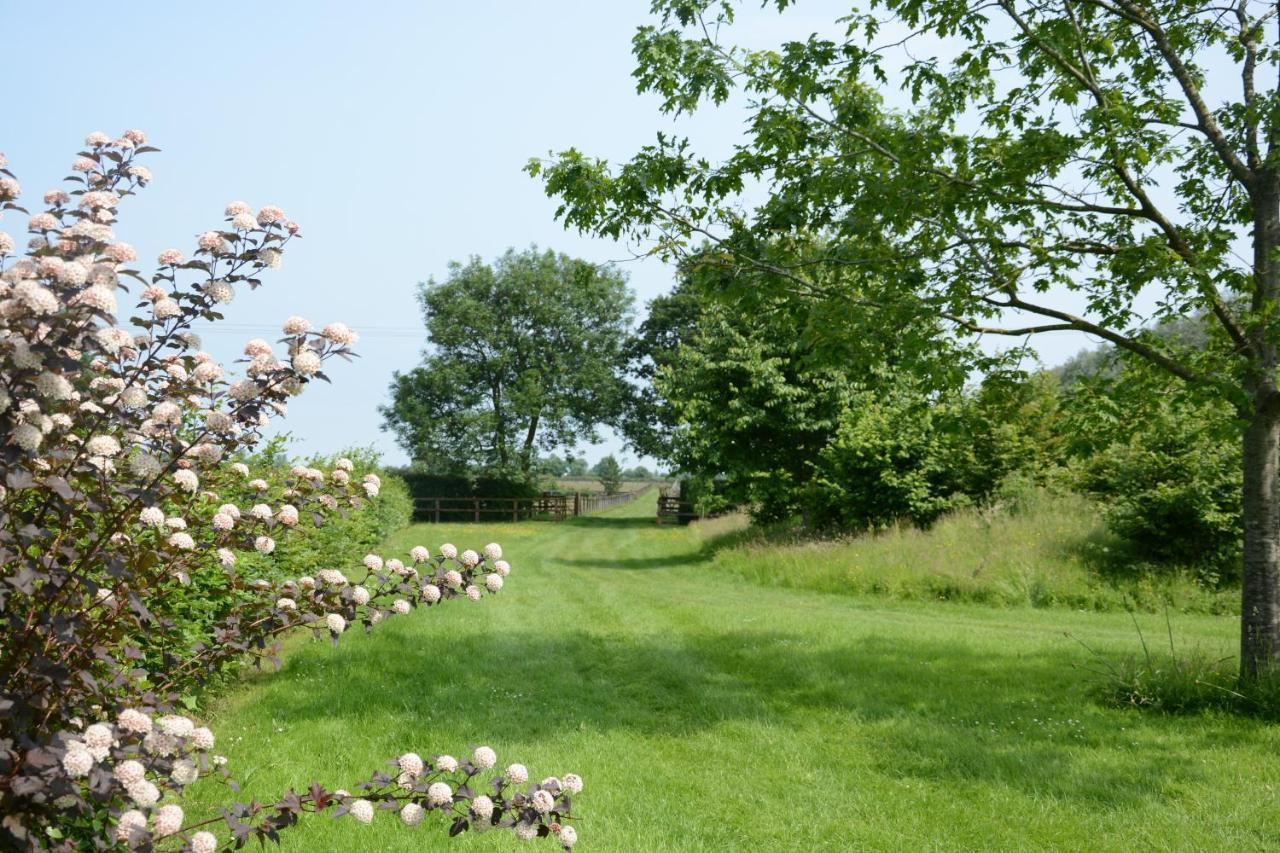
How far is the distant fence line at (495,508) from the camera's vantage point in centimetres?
4538

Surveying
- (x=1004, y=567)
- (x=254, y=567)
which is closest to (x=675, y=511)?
(x=1004, y=567)

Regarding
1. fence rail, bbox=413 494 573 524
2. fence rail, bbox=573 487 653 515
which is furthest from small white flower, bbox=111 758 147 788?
fence rail, bbox=573 487 653 515

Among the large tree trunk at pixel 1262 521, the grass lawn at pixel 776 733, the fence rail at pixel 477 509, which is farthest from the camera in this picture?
the fence rail at pixel 477 509

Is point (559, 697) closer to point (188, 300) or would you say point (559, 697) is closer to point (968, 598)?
point (188, 300)

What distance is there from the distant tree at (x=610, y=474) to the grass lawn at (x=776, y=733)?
216 feet

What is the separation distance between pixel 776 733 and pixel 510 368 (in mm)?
42781

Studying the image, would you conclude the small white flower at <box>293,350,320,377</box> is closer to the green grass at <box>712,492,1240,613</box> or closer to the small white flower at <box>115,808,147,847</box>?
the small white flower at <box>115,808,147,847</box>

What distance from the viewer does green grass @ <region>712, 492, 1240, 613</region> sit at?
15336 millimetres

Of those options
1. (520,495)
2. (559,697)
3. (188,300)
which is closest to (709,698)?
(559,697)

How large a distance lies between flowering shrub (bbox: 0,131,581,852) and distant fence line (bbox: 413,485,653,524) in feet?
131

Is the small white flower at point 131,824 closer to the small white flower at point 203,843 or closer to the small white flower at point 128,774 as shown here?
the small white flower at point 128,774

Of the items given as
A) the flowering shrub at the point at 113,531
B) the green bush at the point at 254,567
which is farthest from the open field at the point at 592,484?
the flowering shrub at the point at 113,531

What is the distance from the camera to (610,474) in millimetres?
83875

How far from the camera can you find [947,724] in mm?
8164
